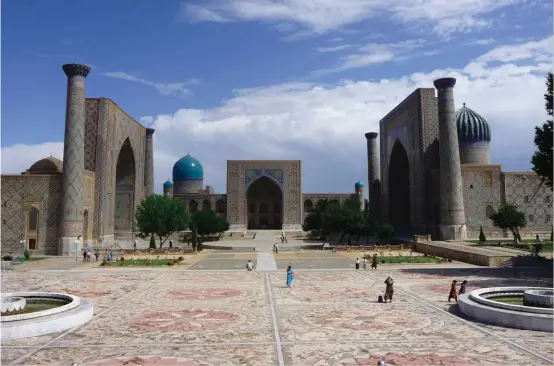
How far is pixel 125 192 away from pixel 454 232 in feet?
81.6

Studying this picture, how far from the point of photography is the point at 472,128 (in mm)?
38906

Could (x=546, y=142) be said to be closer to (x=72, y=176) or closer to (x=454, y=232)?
(x=454, y=232)

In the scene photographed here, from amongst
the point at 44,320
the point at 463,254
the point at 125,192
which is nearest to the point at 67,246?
the point at 125,192

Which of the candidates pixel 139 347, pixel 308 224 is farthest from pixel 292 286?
pixel 308 224

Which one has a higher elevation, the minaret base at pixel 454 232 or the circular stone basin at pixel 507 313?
the minaret base at pixel 454 232

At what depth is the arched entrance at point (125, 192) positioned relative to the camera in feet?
122

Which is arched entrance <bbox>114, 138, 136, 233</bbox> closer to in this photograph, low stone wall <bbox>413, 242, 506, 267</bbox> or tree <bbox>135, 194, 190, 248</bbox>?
tree <bbox>135, 194, 190, 248</bbox>

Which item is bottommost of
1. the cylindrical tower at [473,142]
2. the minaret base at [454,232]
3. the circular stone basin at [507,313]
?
the circular stone basin at [507,313]

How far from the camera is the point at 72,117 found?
86.0ft

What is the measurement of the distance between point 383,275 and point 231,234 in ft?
103

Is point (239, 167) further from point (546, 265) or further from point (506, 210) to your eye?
point (546, 265)

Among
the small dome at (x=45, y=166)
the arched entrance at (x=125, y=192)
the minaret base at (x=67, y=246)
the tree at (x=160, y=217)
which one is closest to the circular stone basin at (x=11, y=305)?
the minaret base at (x=67, y=246)

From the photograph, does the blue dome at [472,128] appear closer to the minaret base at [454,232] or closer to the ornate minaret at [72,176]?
the minaret base at [454,232]

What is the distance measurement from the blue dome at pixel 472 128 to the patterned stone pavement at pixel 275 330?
2669cm
